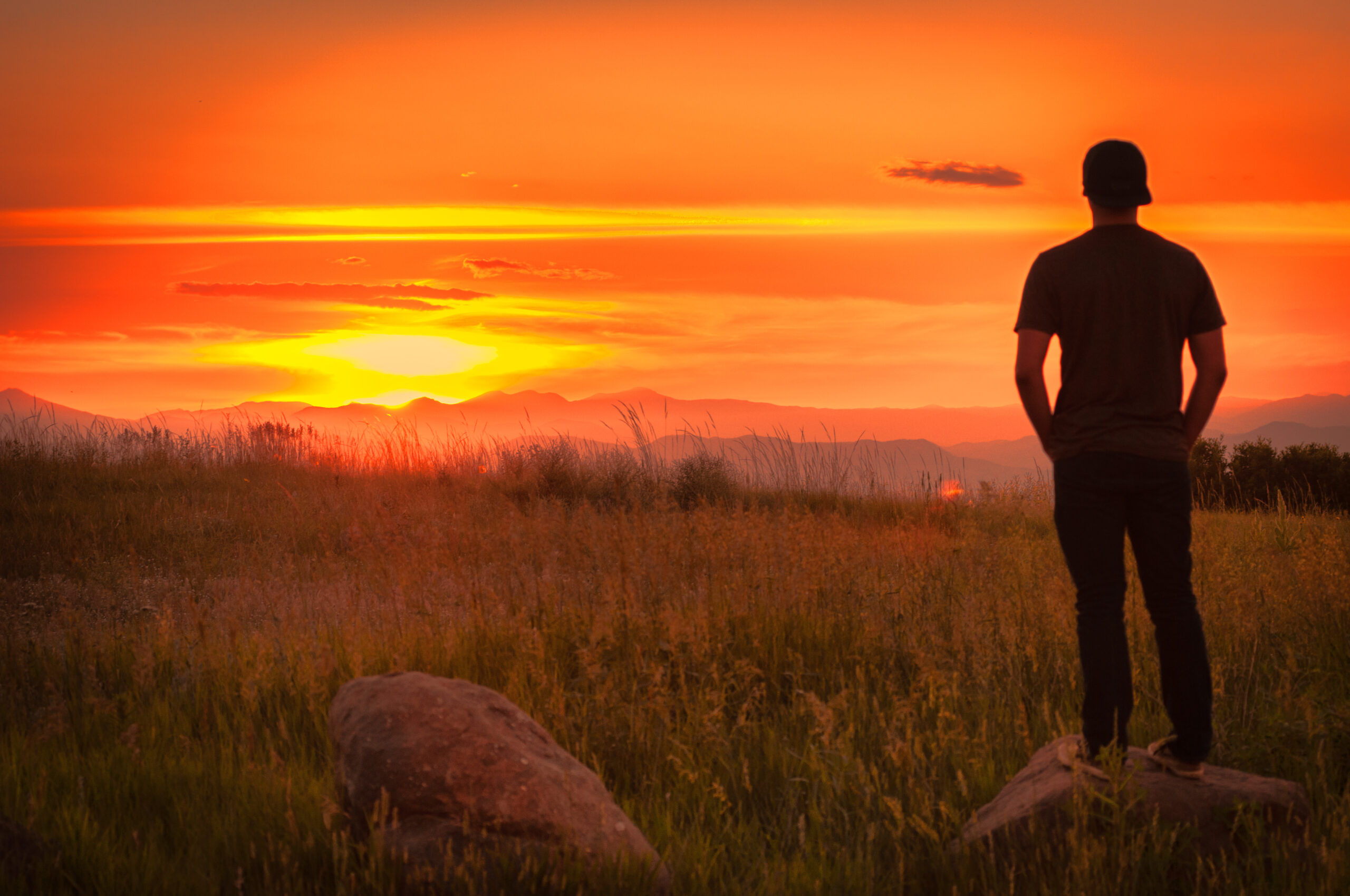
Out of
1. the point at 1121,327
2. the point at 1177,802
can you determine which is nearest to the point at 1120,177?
the point at 1121,327

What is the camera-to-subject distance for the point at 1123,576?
3.38 metres

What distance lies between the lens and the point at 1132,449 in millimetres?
3240

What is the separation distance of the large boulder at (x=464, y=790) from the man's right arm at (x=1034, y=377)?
7.01 feet

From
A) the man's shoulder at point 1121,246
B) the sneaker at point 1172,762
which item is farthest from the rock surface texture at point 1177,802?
the man's shoulder at point 1121,246

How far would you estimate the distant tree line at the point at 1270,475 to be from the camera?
18.0 metres

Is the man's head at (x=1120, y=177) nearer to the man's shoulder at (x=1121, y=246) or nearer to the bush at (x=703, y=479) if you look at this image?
the man's shoulder at (x=1121, y=246)

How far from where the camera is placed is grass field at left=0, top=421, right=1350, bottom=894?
3.14 metres

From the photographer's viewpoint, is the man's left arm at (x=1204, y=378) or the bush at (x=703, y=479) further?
the bush at (x=703, y=479)

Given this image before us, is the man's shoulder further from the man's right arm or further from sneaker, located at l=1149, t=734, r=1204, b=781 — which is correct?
sneaker, located at l=1149, t=734, r=1204, b=781

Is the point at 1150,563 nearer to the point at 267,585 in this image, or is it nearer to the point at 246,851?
the point at 246,851

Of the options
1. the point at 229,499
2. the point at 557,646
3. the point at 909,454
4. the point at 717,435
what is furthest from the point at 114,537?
the point at 909,454

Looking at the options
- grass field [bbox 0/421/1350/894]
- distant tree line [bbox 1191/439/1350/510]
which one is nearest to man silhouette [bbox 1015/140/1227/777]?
grass field [bbox 0/421/1350/894]

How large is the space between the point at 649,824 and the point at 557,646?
223cm

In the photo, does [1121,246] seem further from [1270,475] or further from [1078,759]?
[1270,475]
